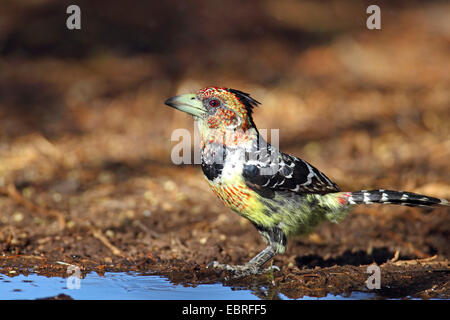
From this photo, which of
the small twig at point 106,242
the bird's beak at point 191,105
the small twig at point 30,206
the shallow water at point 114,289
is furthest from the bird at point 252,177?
the small twig at point 30,206

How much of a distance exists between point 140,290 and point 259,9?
1023 cm

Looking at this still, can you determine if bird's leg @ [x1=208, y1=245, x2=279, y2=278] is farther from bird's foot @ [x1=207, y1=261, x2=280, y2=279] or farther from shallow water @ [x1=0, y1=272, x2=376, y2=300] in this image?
shallow water @ [x1=0, y1=272, x2=376, y2=300]

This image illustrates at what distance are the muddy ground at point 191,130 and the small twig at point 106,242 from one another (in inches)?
0.7

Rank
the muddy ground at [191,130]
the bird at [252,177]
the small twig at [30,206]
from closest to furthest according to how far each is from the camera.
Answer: the bird at [252,177] < the muddy ground at [191,130] < the small twig at [30,206]

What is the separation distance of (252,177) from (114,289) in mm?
1218

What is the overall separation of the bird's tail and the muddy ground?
1.57 feet

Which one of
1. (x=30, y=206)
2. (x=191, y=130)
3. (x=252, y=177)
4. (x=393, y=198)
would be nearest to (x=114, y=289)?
(x=252, y=177)

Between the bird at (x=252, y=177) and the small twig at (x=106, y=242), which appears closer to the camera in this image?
the bird at (x=252, y=177)

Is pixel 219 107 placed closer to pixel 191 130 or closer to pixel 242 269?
pixel 242 269

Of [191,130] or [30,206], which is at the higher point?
[191,130]

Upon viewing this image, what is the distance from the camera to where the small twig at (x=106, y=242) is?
5.28 m

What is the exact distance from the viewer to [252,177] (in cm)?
448

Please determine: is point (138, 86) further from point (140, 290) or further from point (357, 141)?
point (140, 290)

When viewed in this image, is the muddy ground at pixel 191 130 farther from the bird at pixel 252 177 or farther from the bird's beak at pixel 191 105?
the bird's beak at pixel 191 105
